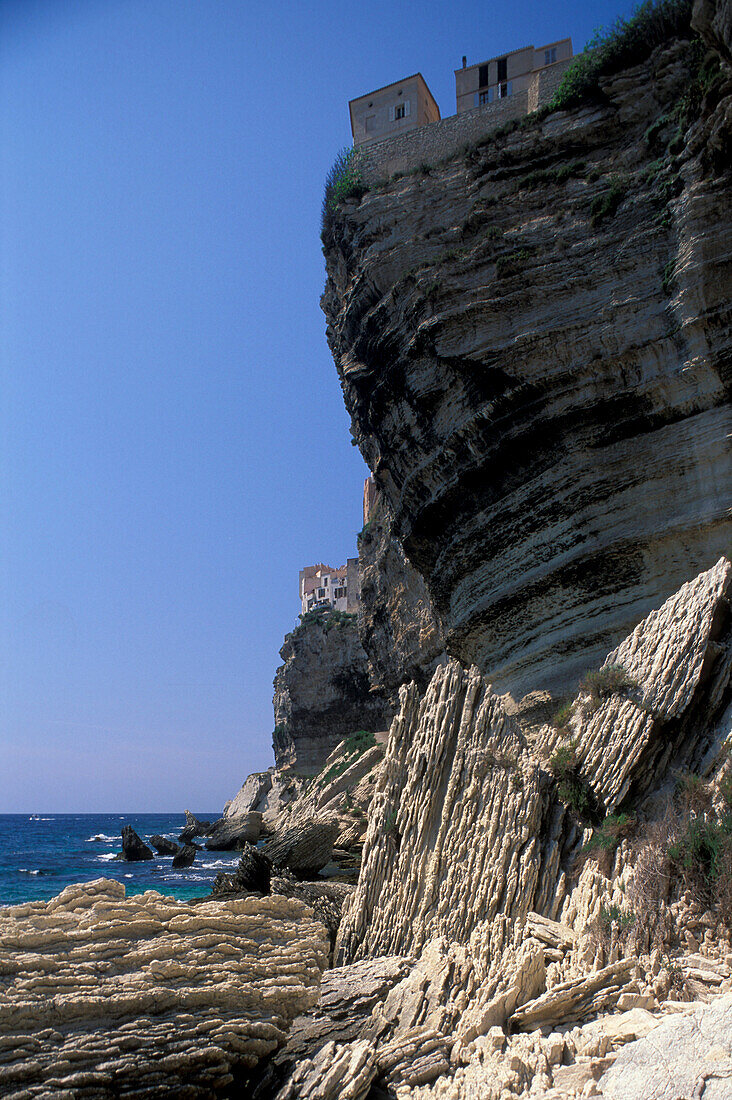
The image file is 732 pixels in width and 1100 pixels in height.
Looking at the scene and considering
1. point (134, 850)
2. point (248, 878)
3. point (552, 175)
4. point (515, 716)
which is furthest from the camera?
point (134, 850)

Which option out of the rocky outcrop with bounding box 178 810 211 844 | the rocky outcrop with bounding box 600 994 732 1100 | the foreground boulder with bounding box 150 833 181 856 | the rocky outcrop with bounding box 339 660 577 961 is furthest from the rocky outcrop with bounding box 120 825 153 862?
the rocky outcrop with bounding box 600 994 732 1100

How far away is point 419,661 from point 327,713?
28712 millimetres

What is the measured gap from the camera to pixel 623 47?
20031 millimetres

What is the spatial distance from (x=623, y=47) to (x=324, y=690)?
45268 mm

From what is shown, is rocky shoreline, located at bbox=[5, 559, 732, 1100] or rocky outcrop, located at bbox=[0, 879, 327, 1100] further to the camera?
rocky outcrop, located at bbox=[0, 879, 327, 1100]

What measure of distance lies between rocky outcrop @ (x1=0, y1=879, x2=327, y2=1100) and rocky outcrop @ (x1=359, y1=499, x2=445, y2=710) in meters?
17.3

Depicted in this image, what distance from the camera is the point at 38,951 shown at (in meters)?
8.01

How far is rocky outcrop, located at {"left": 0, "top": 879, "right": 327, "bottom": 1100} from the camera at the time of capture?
23.2 feet

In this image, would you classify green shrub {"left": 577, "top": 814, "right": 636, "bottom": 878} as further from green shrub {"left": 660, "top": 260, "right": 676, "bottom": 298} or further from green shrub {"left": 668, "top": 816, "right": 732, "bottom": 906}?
green shrub {"left": 660, "top": 260, "right": 676, "bottom": 298}

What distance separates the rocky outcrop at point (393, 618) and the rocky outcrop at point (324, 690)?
18.9 meters

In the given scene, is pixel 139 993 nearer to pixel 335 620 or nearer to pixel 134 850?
pixel 134 850

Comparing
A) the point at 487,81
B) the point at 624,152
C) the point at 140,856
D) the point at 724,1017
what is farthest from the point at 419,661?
the point at 140,856

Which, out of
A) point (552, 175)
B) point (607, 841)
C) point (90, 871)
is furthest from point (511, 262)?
point (90, 871)

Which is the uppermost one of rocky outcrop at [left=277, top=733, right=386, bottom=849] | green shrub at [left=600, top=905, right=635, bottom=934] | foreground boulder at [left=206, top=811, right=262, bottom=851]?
green shrub at [left=600, top=905, right=635, bottom=934]
